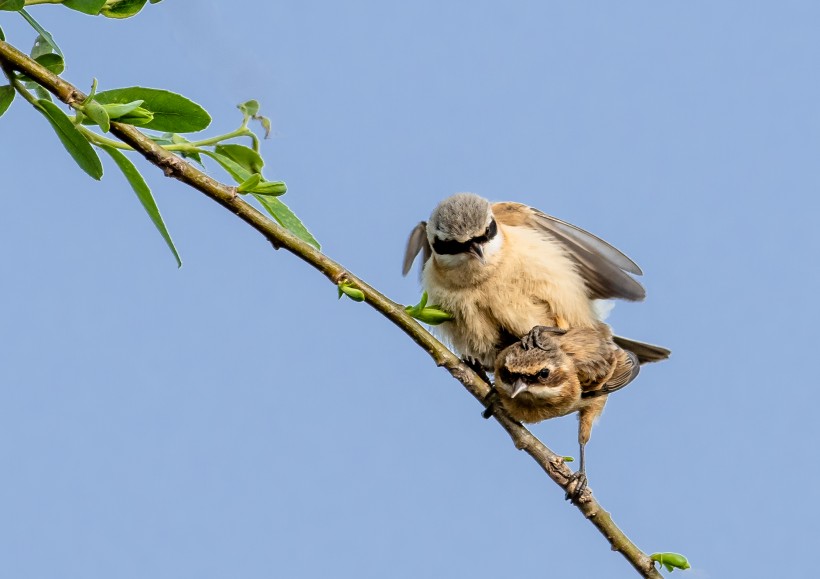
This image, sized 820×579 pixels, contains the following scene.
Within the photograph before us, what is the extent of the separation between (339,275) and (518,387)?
1521 millimetres

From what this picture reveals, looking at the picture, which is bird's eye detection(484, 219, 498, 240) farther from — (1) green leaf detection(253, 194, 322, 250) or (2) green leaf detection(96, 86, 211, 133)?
(2) green leaf detection(96, 86, 211, 133)

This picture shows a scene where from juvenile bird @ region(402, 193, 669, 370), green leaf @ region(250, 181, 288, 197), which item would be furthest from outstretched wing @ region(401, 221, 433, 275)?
green leaf @ region(250, 181, 288, 197)

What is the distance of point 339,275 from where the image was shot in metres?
2.88

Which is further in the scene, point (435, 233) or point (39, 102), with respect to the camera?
→ point (435, 233)

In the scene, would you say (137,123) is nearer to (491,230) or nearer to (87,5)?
(87,5)

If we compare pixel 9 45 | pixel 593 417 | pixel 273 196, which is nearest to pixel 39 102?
pixel 9 45

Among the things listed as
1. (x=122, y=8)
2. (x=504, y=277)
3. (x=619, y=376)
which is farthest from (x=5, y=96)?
(x=619, y=376)

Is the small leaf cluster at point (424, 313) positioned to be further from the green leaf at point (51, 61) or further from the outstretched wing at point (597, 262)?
the outstretched wing at point (597, 262)

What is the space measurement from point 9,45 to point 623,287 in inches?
142

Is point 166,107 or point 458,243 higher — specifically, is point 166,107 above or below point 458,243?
below

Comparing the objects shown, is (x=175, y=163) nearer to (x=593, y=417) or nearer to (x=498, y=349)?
(x=498, y=349)

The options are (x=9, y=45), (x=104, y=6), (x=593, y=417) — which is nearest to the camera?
(x=9, y=45)

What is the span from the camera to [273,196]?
9.24 ft

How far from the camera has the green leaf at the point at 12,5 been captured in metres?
2.38
